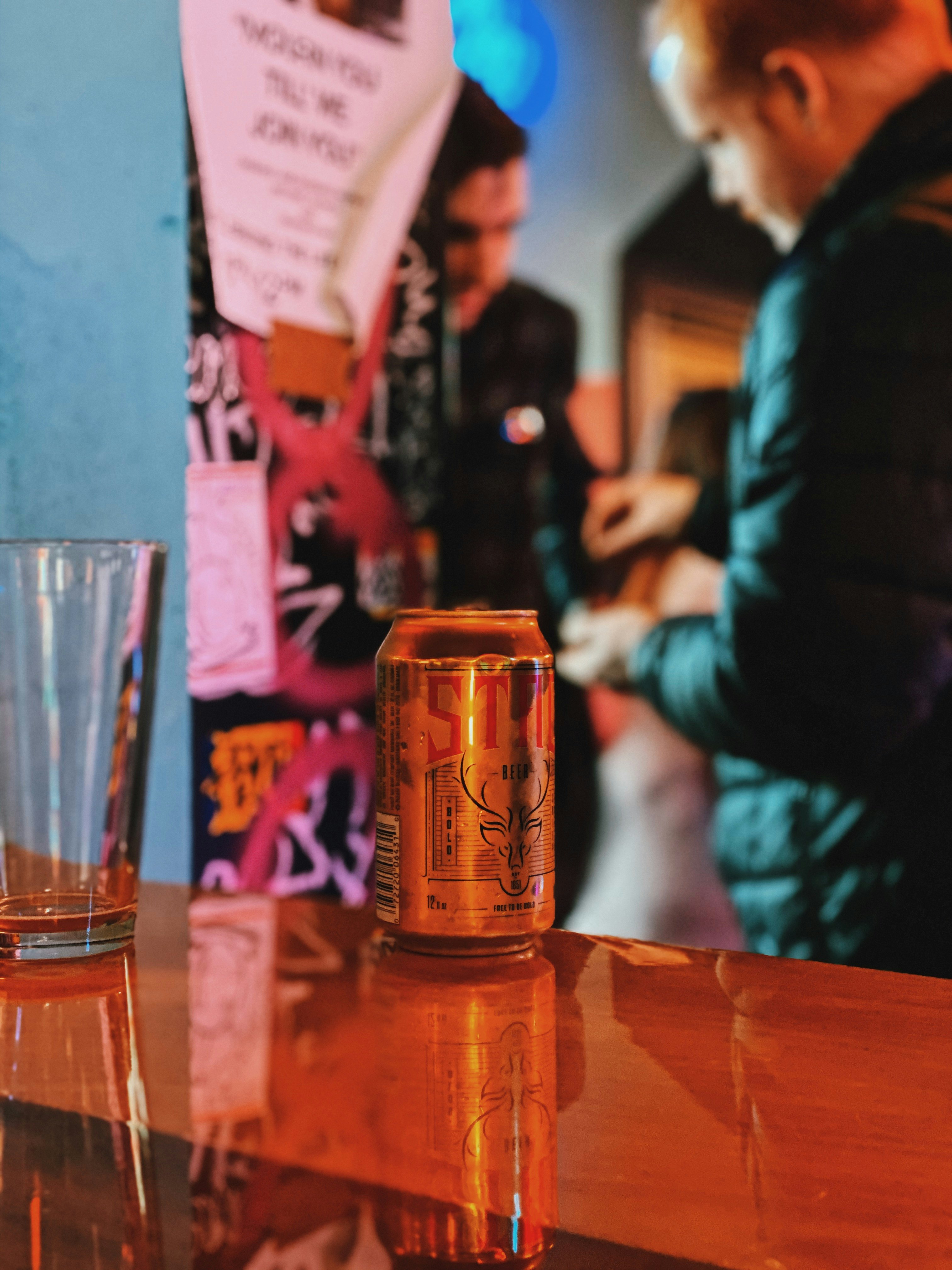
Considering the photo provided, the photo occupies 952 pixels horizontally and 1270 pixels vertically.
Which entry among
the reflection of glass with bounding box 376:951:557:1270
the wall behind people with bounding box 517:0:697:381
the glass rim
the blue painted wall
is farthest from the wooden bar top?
the wall behind people with bounding box 517:0:697:381

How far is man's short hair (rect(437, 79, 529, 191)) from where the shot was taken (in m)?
1.91

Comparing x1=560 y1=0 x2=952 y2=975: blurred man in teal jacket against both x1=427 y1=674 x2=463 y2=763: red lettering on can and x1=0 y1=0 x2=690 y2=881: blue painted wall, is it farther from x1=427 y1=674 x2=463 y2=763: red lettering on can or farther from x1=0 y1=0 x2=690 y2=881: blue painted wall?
x1=427 y1=674 x2=463 y2=763: red lettering on can

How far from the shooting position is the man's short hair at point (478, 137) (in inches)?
75.1

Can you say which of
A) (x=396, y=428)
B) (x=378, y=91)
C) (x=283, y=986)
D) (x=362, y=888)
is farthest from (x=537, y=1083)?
(x=378, y=91)

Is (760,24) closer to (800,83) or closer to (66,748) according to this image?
(800,83)

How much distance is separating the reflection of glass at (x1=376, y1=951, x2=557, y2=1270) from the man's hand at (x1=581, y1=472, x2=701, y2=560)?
1.27 meters

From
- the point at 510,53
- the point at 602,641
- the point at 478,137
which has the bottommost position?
the point at 602,641

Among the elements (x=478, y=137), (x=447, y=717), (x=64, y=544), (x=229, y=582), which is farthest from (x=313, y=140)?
(x=447, y=717)

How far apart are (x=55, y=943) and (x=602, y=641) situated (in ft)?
4.38

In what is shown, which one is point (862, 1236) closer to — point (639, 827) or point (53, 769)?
point (53, 769)

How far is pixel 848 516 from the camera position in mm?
1642

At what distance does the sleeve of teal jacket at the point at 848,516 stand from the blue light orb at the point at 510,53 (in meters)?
0.52

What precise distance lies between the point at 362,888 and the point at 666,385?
0.92 meters

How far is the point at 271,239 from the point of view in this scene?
1.59 metres
